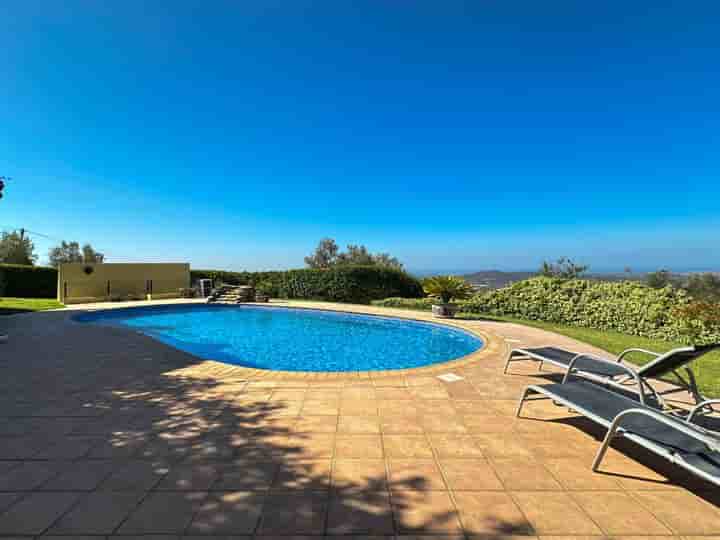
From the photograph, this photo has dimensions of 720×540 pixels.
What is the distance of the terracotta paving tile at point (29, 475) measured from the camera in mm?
2361

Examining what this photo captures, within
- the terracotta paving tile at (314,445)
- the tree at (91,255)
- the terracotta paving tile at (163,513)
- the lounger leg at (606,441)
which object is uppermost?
the tree at (91,255)

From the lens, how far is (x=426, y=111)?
15.3 meters

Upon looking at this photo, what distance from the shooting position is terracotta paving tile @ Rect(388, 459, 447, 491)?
7.84 ft

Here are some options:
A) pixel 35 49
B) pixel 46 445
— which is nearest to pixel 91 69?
pixel 35 49

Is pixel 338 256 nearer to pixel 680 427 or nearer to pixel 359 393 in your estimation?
pixel 359 393

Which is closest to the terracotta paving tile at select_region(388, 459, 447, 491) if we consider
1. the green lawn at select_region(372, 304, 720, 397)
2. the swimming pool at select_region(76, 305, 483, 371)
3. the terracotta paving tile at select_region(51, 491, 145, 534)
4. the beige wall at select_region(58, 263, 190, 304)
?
the terracotta paving tile at select_region(51, 491, 145, 534)

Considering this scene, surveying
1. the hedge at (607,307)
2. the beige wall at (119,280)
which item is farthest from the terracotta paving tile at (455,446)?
the beige wall at (119,280)

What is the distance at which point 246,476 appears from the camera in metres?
2.49

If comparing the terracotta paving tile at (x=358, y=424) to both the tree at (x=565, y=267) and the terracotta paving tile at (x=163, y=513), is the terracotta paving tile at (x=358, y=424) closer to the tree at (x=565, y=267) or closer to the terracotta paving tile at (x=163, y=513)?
the terracotta paving tile at (x=163, y=513)

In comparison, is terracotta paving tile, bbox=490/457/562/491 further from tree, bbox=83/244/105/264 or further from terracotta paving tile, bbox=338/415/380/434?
tree, bbox=83/244/105/264

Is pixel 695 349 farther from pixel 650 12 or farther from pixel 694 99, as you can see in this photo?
pixel 694 99

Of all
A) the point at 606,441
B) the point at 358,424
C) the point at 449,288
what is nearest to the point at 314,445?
the point at 358,424

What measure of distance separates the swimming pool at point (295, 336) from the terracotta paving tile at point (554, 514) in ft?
17.8

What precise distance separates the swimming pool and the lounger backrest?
489 centimetres
